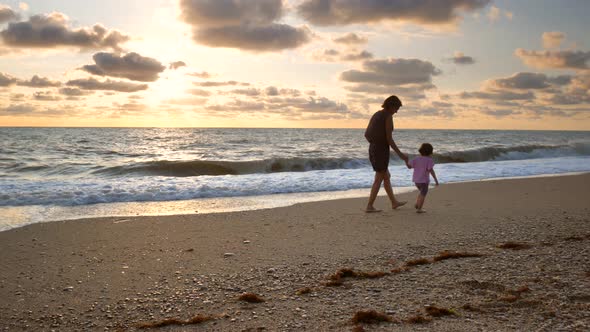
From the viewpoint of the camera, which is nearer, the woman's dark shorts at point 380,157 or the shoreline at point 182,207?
the woman's dark shorts at point 380,157

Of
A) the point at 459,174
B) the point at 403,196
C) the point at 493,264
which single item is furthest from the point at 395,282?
the point at 459,174

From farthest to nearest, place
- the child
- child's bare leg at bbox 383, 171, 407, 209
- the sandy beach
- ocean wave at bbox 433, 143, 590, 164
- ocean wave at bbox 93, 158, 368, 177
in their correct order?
ocean wave at bbox 433, 143, 590, 164, ocean wave at bbox 93, 158, 368, 177, child's bare leg at bbox 383, 171, 407, 209, the child, the sandy beach

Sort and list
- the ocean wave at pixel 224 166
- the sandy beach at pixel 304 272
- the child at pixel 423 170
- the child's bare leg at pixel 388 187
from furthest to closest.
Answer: the ocean wave at pixel 224 166
the child's bare leg at pixel 388 187
the child at pixel 423 170
the sandy beach at pixel 304 272

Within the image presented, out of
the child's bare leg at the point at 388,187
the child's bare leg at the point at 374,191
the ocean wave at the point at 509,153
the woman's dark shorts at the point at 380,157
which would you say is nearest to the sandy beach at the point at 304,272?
the child's bare leg at the point at 374,191

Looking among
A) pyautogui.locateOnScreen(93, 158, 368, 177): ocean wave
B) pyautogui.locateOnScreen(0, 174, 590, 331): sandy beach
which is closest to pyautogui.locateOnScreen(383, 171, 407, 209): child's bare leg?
pyautogui.locateOnScreen(0, 174, 590, 331): sandy beach

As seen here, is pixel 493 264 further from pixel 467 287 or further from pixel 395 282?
pixel 395 282

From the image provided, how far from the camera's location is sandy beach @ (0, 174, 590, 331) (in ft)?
10.5

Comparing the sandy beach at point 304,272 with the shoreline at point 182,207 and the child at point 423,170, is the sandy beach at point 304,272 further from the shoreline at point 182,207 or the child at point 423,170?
the shoreline at point 182,207

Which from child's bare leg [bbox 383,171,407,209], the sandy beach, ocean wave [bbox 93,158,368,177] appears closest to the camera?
the sandy beach

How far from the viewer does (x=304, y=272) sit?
14.2ft

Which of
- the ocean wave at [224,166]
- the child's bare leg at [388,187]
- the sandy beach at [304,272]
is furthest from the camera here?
the ocean wave at [224,166]

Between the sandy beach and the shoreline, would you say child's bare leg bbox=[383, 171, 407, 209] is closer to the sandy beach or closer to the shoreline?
the sandy beach

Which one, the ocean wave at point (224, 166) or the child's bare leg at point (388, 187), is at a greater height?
the child's bare leg at point (388, 187)

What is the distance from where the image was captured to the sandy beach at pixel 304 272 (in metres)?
3.21
